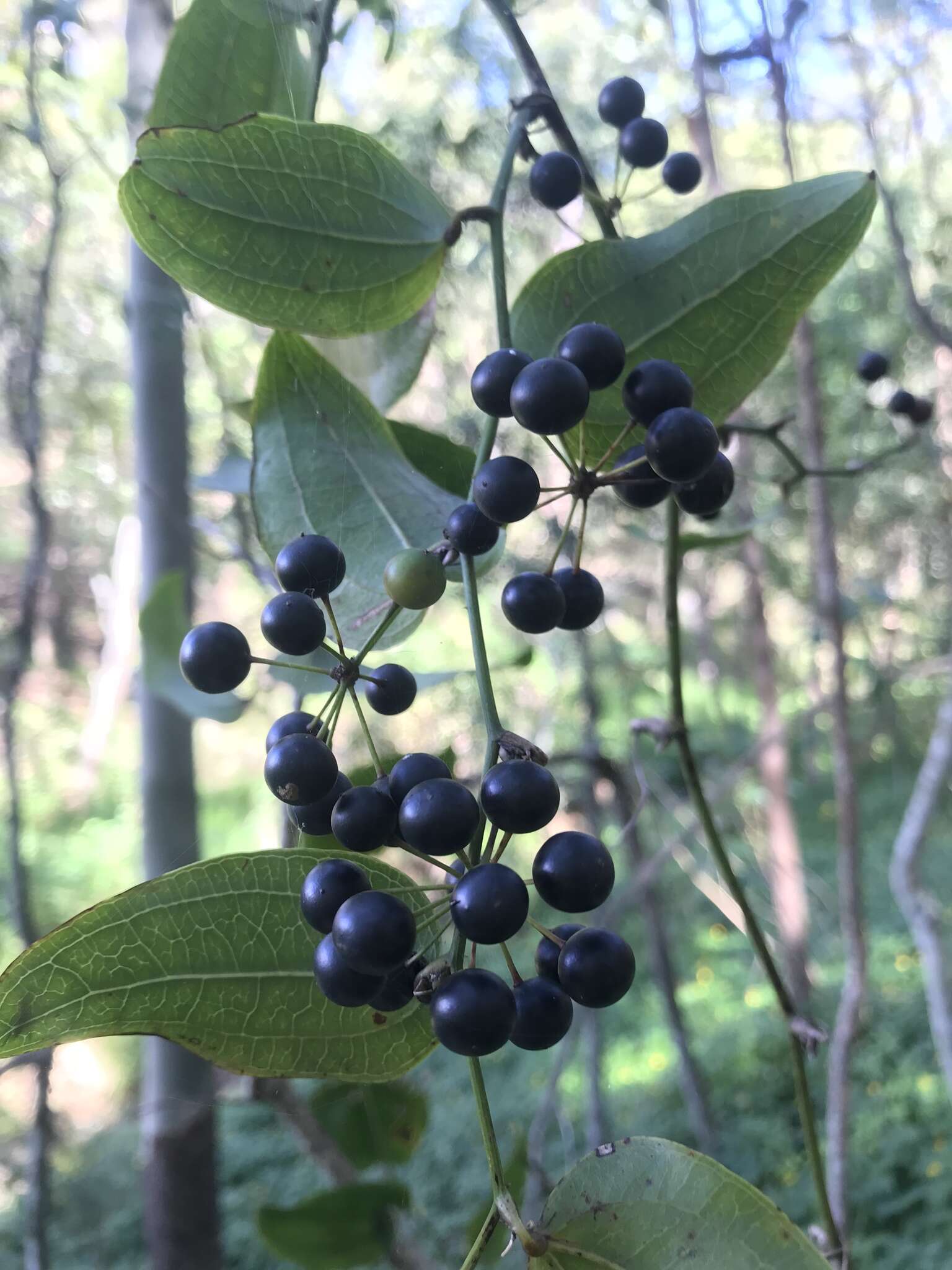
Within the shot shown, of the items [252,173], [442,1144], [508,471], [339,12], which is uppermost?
[339,12]

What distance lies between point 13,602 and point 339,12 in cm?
627

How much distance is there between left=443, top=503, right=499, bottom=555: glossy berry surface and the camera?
0.47 meters

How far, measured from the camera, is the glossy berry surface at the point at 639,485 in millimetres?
502

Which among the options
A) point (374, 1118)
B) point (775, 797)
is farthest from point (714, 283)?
point (775, 797)

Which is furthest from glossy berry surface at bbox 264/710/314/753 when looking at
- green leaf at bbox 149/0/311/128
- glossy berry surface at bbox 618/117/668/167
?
glossy berry surface at bbox 618/117/668/167

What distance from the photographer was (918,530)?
4.50 m

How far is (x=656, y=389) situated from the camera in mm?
470

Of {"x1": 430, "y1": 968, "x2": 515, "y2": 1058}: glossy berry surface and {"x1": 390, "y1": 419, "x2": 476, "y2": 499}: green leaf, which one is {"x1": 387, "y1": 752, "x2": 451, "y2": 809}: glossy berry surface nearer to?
{"x1": 430, "y1": 968, "x2": 515, "y2": 1058}: glossy berry surface

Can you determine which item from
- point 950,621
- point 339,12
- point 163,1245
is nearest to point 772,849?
point 950,621

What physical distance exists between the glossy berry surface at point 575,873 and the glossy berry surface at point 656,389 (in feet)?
0.72

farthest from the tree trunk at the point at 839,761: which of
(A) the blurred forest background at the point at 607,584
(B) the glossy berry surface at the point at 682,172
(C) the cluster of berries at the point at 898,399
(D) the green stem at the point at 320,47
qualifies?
(D) the green stem at the point at 320,47

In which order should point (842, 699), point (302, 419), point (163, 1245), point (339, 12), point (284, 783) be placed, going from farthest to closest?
point (842, 699)
point (163, 1245)
point (339, 12)
point (302, 419)
point (284, 783)

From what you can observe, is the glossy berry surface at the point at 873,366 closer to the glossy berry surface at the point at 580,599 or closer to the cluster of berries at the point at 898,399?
the cluster of berries at the point at 898,399

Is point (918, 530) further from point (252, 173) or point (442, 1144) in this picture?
point (252, 173)
